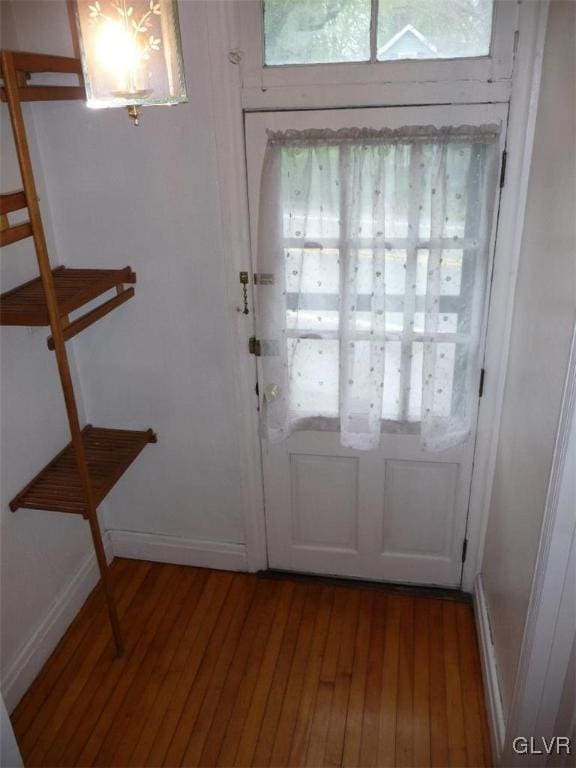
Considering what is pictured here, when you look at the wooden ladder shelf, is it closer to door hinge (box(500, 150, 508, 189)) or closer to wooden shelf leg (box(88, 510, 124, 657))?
wooden shelf leg (box(88, 510, 124, 657))

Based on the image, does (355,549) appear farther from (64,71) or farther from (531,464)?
(64,71)

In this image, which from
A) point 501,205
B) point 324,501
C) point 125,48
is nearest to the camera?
point 125,48

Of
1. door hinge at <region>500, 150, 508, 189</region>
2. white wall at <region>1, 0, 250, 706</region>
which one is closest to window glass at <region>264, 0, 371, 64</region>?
white wall at <region>1, 0, 250, 706</region>

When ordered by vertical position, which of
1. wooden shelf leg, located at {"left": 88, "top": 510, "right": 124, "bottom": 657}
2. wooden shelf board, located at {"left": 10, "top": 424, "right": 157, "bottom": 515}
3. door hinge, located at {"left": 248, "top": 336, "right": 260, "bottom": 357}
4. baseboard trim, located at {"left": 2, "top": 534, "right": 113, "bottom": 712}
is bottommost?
baseboard trim, located at {"left": 2, "top": 534, "right": 113, "bottom": 712}

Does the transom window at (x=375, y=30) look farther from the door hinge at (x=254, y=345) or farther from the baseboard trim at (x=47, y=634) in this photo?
the baseboard trim at (x=47, y=634)

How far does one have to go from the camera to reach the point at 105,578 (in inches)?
90.4

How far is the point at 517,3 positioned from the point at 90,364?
76.9 inches

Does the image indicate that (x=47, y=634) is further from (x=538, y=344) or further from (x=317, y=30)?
(x=317, y=30)

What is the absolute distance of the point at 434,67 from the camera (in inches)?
77.2

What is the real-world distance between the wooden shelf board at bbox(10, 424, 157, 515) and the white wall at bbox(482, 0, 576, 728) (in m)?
1.39

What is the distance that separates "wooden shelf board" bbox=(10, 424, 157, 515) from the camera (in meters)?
2.21

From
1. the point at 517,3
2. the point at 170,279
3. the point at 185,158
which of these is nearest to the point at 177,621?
the point at 170,279

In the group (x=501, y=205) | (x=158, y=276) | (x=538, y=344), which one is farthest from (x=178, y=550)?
(x=501, y=205)

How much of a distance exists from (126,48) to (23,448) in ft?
4.82
